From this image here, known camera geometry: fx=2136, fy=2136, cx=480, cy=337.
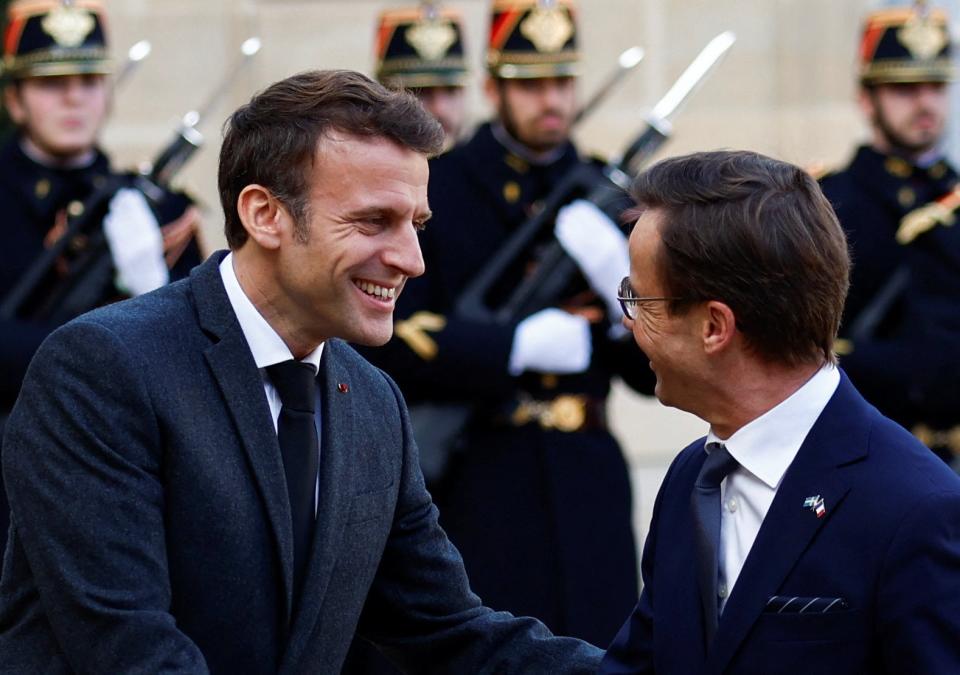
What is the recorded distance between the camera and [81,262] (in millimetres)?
6570

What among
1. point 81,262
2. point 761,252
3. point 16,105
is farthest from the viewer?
point 16,105

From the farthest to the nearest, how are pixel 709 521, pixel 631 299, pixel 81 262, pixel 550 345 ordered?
pixel 81 262, pixel 550 345, pixel 631 299, pixel 709 521

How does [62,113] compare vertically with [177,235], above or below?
above

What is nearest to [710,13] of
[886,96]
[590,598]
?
[886,96]

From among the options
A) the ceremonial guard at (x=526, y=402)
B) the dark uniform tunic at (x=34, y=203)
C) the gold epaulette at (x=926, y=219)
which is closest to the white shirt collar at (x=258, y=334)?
the ceremonial guard at (x=526, y=402)

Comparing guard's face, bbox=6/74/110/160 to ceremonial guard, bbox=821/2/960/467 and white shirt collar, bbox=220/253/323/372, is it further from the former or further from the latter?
white shirt collar, bbox=220/253/323/372

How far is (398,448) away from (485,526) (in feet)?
8.66

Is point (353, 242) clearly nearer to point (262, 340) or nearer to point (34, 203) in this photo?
point (262, 340)

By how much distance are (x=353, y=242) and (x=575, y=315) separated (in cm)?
305

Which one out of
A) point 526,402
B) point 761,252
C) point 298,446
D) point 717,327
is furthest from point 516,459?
point 761,252

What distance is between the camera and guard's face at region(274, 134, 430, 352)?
3461 mm

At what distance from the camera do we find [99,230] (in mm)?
6656

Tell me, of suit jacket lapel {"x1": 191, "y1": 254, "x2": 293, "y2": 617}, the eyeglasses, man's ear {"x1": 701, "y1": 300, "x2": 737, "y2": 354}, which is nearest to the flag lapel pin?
man's ear {"x1": 701, "y1": 300, "x2": 737, "y2": 354}

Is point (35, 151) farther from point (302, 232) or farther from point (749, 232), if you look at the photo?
point (749, 232)
